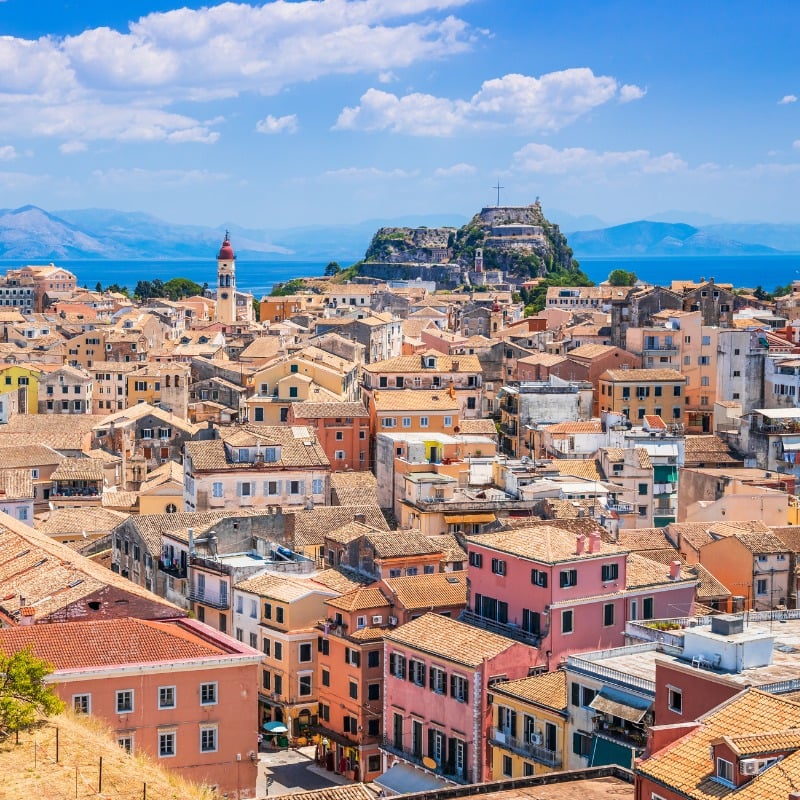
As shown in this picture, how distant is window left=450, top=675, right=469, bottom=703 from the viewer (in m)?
36.1

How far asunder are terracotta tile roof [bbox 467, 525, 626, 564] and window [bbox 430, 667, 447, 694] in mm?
3600

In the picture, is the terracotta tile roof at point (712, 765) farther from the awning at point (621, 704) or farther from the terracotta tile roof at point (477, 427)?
the terracotta tile roof at point (477, 427)

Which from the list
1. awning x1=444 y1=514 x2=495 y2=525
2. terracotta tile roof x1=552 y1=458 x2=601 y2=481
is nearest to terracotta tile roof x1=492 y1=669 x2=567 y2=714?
awning x1=444 y1=514 x2=495 y2=525

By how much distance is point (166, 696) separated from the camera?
34.2m

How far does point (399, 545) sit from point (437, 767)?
9.24 meters

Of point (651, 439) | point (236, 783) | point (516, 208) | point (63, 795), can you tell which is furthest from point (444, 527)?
point (516, 208)

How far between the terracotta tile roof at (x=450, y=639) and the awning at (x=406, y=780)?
2.81 m

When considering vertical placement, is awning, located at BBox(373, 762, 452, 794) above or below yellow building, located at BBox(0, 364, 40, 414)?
below

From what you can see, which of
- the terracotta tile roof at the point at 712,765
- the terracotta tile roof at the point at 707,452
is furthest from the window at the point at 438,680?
the terracotta tile roof at the point at 707,452

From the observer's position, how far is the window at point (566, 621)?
125 ft

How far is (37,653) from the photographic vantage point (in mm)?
33719

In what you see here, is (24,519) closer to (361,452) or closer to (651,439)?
(361,452)

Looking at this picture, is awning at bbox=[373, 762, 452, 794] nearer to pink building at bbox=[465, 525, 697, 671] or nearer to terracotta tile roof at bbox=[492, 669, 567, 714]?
terracotta tile roof at bbox=[492, 669, 567, 714]

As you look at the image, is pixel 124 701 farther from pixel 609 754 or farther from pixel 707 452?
pixel 707 452
